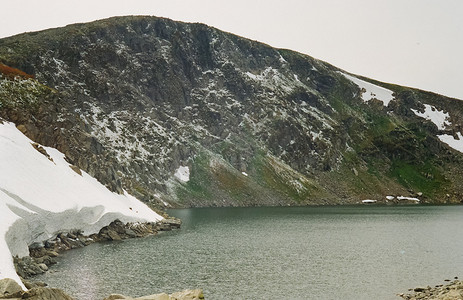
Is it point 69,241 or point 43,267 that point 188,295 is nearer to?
point 43,267

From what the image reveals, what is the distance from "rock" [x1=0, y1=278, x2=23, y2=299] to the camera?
29422 mm

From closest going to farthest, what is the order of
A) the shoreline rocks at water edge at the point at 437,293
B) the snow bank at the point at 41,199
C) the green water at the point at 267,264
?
the shoreline rocks at water edge at the point at 437,293
the green water at the point at 267,264
the snow bank at the point at 41,199

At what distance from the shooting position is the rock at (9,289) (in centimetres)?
2942

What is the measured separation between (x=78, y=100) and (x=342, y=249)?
503ft

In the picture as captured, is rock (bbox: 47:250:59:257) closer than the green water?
No

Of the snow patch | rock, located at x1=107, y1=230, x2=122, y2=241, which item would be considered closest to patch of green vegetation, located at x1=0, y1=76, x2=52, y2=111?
rock, located at x1=107, y1=230, x2=122, y2=241

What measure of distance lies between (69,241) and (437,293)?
184 feet

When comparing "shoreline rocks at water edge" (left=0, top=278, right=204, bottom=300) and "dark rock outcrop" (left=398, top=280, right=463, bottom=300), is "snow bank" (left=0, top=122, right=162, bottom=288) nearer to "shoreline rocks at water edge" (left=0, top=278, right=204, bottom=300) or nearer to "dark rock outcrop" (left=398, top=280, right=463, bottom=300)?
"shoreline rocks at water edge" (left=0, top=278, right=204, bottom=300)

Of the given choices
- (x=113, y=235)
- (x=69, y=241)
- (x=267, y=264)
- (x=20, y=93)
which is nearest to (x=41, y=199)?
(x=69, y=241)

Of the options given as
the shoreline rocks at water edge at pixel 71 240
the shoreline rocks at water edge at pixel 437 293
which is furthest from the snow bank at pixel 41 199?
the shoreline rocks at water edge at pixel 437 293

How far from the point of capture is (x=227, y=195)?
19162 centimetres

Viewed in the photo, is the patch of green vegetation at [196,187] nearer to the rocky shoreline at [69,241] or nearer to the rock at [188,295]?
the rocky shoreline at [69,241]

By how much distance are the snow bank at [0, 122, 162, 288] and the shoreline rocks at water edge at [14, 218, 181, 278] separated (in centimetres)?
118

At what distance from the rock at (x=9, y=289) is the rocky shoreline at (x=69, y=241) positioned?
304 inches
